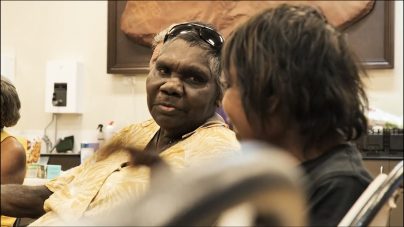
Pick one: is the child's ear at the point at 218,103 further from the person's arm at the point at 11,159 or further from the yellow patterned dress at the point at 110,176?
the person's arm at the point at 11,159

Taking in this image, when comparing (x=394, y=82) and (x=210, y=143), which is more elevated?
(x=394, y=82)

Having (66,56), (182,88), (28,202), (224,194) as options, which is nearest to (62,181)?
(28,202)

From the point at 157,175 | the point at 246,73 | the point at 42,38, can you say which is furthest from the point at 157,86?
the point at 42,38

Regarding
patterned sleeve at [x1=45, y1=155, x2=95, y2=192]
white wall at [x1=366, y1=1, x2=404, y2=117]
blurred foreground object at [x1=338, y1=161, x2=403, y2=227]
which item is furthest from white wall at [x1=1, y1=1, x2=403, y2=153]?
blurred foreground object at [x1=338, y1=161, x2=403, y2=227]

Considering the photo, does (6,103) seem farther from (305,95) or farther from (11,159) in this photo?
(305,95)

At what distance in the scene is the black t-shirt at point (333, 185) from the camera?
2.41ft

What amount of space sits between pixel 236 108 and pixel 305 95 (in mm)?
111

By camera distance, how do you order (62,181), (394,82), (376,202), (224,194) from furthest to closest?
(394,82) → (62,181) → (376,202) → (224,194)

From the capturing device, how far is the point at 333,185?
0.75 m

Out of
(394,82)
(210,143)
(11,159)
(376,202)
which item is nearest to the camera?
(11,159)

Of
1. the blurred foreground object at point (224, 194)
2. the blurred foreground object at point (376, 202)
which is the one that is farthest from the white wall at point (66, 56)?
the blurred foreground object at point (224, 194)

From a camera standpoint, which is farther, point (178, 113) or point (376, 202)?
point (178, 113)

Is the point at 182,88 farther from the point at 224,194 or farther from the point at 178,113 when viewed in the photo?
→ the point at 224,194

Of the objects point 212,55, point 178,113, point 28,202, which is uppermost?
point 212,55
